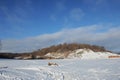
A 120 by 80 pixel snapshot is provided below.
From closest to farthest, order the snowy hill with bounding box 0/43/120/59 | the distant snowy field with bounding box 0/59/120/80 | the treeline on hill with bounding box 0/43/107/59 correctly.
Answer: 1. the distant snowy field with bounding box 0/59/120/80
2. the snowy hill with bounding box 0/43/120/59
3. the treeline on hill with bounding box 0/43/107/59

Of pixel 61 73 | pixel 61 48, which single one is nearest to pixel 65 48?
pixel 61 48

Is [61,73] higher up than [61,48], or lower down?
lower down

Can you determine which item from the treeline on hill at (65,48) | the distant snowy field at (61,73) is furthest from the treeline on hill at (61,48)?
the distant snowy field at (61,73)

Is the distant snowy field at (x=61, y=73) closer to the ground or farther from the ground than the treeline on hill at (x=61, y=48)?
closer to the ground

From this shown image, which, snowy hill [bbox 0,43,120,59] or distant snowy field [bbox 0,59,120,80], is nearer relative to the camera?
distant snowy field [bbox 0,59,120,80]

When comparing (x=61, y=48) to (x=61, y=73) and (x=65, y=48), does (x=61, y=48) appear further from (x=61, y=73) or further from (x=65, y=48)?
(x=61, y=73)

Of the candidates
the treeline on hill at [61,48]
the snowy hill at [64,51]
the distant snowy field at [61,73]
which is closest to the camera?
the distant snowy field at [61,73]

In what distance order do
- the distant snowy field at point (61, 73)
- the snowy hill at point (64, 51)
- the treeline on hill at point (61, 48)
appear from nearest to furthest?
1. the distant snowy field at point (61, 73)
2. the snowy hill at point (64, 51)
3. the treeline on hill at point (61, 48)

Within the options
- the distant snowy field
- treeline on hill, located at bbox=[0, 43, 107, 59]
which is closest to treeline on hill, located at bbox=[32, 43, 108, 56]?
treeline on hill, located at bbox=[0, 43, 107, 59]

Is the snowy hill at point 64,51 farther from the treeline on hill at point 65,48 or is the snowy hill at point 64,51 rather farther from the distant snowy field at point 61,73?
the distant snowy field at point 61,73

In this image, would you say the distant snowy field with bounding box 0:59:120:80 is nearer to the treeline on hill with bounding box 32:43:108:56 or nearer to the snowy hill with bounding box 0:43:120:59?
the snowy hill with bounding box 0:43:120:59

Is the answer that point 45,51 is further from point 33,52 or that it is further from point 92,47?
point 92,47

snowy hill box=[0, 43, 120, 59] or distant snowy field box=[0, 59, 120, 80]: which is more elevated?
snowy hill box=[0, 43, 120, 59]

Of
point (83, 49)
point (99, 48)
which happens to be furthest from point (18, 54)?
point (99, 48)
